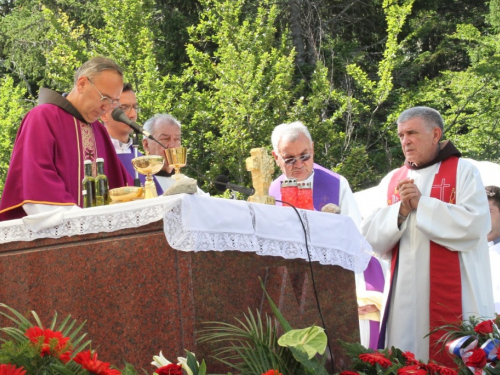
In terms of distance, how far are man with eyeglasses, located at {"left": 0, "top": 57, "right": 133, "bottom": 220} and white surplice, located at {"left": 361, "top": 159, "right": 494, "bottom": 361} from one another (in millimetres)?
2024

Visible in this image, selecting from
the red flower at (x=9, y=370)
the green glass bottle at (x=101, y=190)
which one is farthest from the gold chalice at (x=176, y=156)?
the red flower at (x=9, y=370)

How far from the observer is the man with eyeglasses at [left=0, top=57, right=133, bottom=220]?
14.7 feet

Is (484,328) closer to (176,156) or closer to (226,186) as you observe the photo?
(226,186)

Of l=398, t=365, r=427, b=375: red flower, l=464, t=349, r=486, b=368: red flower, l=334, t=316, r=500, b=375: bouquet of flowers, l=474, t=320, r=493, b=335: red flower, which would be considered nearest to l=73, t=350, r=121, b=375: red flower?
l=334, t=316, r=500, b=375: bouquet of flowers

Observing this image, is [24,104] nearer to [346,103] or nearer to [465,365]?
[346,103]

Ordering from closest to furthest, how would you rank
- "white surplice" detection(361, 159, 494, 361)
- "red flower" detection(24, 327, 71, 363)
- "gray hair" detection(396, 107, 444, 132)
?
"red flower" detection(24, 327, 71, 363)
"white surplice" detection(361, 159, 494, 361)
"gray hair" detection(396, 107, 444, 132)

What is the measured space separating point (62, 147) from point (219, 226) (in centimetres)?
125

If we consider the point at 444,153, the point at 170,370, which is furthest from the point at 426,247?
the point at 170,370

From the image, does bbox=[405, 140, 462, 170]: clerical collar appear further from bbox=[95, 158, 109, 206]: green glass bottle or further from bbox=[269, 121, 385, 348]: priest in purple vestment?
bbox=[95, 158, 109, 206]: green glass bottle

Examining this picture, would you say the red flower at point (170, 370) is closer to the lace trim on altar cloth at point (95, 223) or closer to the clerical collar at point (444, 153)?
the lace trim on altar cloth at point (95, 223)

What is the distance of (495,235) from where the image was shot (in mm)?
7938

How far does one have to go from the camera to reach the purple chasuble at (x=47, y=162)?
446cm

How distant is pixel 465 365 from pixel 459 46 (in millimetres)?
13284

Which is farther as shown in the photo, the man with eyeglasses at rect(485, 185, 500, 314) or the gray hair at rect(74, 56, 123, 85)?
the man with eyeglasses at rect(485, 185, 500, 314)
